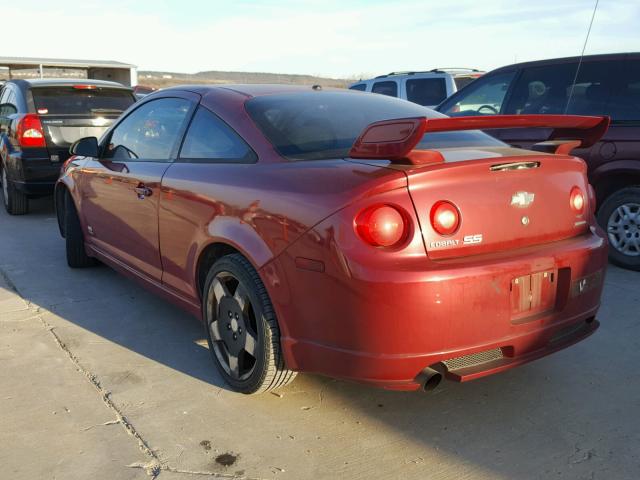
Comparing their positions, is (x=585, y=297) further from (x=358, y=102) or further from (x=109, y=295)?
(x=109, y=295)

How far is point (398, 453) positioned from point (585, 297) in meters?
1.12

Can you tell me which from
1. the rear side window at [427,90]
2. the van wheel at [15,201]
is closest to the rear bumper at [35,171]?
the van wheel at [15,201]

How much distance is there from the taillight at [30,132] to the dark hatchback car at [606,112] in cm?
507

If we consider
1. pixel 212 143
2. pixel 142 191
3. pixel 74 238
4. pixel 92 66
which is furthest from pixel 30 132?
pixel 92 66

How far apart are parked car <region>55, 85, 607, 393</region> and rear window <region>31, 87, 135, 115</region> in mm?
4588

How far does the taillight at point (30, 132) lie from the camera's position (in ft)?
24.5

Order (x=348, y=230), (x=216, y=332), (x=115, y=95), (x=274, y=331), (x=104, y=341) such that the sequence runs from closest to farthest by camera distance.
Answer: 1. (x=348, y=230)
2. (x=274, y=331)
3. (x=216, y=332)
4. (x=104, y=341)
5. (x=115, y=95)

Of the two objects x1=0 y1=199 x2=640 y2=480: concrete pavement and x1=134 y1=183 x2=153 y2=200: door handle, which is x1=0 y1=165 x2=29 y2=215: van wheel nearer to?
x1=0 y1=199 x2=640 y2=480: concrete pavement

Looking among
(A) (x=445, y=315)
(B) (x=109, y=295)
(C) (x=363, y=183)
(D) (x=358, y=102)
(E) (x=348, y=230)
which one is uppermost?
(D) (x=358, y=102)

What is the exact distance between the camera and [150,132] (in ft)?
13.9

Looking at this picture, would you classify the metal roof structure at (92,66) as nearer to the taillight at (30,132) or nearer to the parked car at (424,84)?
the parked car at (424,84)

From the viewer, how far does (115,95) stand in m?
8.05

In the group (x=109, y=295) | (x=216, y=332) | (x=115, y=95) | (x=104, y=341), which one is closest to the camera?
(x=216, y=332)

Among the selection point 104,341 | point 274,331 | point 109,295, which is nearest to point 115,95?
point 109,295
